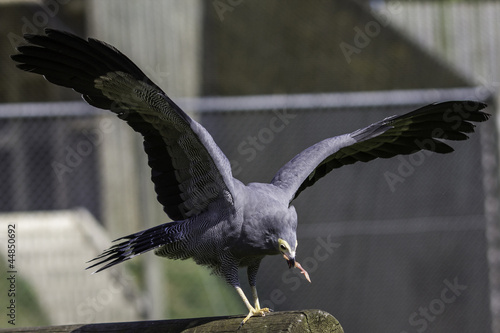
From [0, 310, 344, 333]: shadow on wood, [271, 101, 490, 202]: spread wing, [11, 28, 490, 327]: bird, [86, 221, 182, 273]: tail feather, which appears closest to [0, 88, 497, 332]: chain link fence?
[271, 101, 490, 202]: spread wing

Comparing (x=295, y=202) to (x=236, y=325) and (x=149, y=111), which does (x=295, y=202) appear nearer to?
(x=149, y=111)

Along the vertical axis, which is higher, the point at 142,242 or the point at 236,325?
the point at 142,242

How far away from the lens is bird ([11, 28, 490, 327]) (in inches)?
133

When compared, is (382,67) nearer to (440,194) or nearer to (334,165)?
(440,194)

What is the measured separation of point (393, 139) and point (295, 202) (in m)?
2.25

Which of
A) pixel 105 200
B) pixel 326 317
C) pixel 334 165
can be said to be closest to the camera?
pixel 326 317

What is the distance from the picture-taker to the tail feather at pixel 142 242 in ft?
11.8

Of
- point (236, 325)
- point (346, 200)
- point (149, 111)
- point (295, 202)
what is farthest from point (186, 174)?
point (346, 200)

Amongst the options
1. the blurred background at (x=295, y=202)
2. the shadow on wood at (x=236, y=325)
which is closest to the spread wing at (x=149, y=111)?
the shadow on wood at (x=236, y=325)

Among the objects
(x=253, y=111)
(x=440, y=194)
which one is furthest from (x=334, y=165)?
(x=440, y=194)

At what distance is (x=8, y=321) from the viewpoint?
19.2 feet

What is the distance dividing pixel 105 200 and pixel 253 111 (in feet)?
4.71

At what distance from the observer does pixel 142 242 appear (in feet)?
12.1

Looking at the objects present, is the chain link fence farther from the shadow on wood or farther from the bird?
the shadow on wood
